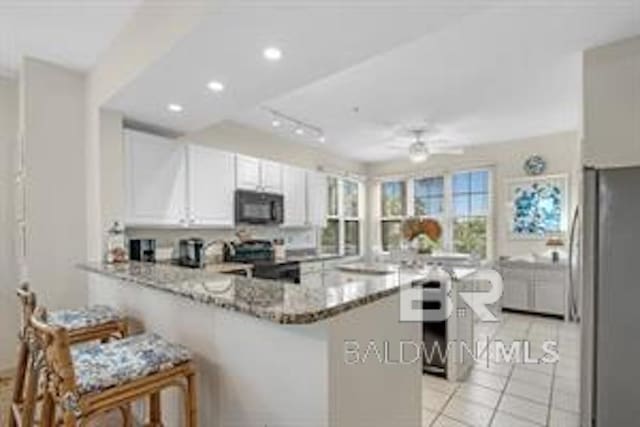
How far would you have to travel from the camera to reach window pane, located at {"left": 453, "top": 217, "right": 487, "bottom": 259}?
598 cm

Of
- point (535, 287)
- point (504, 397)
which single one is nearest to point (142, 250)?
point (504, 397)

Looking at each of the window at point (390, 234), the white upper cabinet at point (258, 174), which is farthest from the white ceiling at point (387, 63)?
the window at point (390, 234)

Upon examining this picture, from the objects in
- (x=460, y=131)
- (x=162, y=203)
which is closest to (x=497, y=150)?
(x=460, y=131)

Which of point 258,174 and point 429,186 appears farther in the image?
point 429,186

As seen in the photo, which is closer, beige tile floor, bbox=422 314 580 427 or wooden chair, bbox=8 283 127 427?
wooden chair, bbox=8 283 127 427

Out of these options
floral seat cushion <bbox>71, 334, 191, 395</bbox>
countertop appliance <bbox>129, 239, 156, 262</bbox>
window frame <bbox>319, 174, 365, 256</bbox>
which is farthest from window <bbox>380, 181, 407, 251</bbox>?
floral seat cushion <bbox>71, 334, 191, 395</bbox>

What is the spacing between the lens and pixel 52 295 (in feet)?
9.68

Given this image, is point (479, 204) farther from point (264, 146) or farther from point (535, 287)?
point (264, 146)

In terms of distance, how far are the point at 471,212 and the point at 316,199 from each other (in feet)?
8.64

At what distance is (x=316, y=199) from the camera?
553 centimetres

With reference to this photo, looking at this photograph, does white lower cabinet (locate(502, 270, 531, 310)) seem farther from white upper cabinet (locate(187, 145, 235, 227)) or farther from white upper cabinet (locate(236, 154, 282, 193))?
white upper cabinet (locate(187, 145, 235, 227))

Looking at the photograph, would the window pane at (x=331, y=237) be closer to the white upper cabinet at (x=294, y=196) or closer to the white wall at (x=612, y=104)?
the white upper cabinet at (x=294, y=196)

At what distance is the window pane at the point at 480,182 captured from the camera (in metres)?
5.96

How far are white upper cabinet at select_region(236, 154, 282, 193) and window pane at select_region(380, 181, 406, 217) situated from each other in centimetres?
292
